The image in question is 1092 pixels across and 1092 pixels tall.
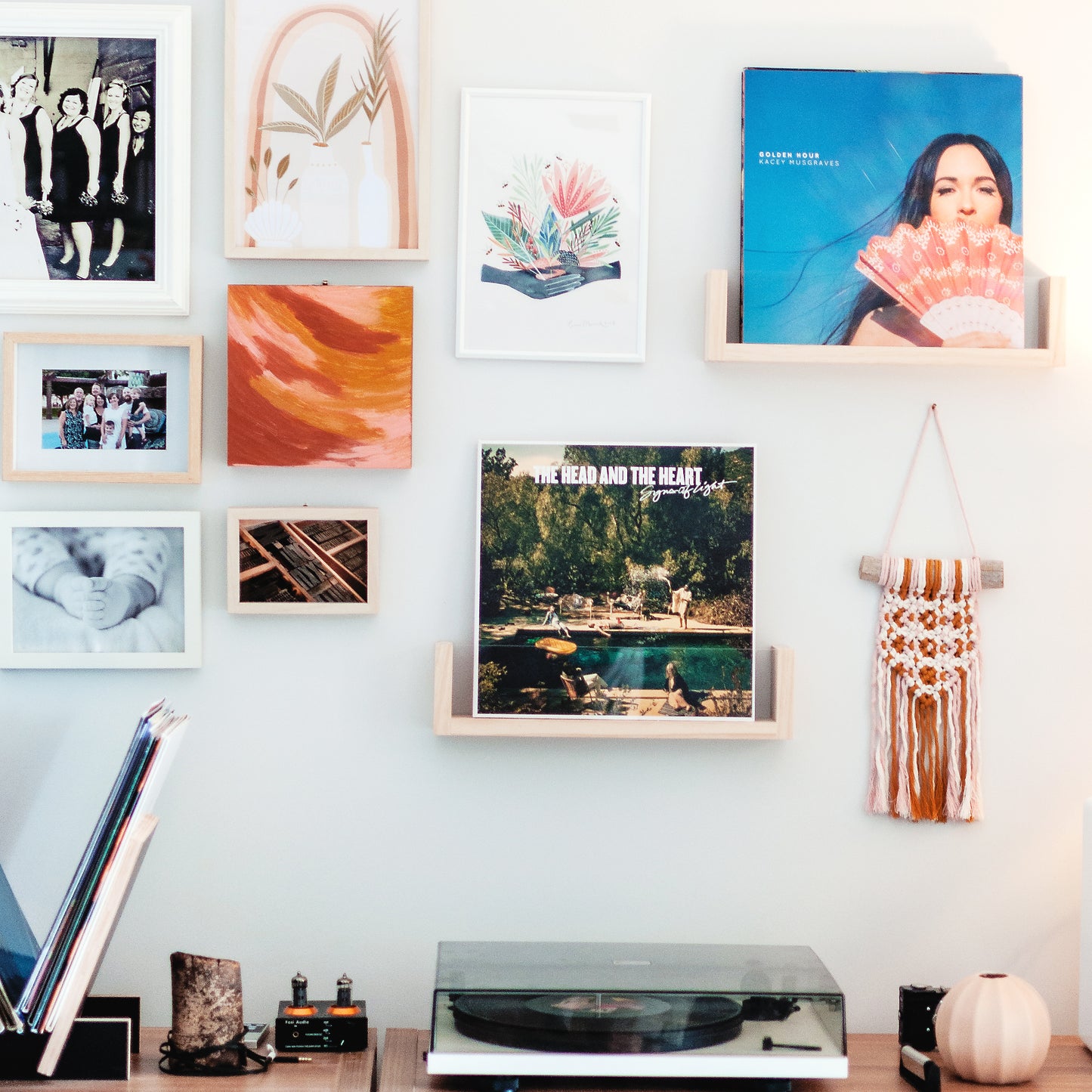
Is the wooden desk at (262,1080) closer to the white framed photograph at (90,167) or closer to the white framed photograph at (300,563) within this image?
the white framed photograph at (300,563)

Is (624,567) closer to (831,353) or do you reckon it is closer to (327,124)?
(831,353)

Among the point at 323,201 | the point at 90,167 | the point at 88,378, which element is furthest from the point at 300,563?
the point at 90,167

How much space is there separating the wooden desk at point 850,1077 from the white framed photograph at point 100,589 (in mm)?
538

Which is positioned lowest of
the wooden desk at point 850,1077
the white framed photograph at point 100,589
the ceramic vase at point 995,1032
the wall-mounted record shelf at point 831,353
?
the wooden desk at point 850,1077

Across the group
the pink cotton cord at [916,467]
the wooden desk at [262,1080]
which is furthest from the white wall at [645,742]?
the wooden desk at [262,1080]

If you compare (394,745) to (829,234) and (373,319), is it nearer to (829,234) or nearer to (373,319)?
(373,319)

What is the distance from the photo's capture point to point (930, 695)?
59.2 inches

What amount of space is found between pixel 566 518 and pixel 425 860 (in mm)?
477

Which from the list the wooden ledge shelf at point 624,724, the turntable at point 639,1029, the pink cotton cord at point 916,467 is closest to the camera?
the turntable at point 639,1029

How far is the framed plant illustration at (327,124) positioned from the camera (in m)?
1.46

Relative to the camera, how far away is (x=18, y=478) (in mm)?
1445

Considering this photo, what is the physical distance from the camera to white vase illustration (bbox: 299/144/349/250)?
1.47 m

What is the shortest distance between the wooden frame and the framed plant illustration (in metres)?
0.18

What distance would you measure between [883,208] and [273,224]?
78cm
